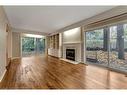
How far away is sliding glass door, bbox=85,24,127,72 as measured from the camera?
4.76 metres

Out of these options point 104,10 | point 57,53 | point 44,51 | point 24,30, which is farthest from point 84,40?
point 44,51

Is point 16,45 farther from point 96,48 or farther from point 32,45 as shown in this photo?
point 96,48

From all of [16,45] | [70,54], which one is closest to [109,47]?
[70,54]

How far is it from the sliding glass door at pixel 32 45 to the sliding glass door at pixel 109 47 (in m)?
7.40

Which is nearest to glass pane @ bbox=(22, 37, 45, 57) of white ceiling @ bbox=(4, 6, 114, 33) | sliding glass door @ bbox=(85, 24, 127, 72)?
white ceiling @ bbox=(4, 6, 114, 33)

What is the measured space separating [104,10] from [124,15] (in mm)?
679

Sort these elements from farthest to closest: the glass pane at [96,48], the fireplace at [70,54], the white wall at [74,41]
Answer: the fireplace at [70,54] < the white wall at [74,41] < the glass pane at [96,48]

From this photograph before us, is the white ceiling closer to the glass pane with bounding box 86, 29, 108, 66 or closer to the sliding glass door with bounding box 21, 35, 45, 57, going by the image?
the glass pane with bounding box 86, 29, 108, 66

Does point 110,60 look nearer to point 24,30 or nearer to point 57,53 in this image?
point 57,53

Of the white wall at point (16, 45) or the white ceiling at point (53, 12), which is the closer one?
the white ceiling at point (53, 12)

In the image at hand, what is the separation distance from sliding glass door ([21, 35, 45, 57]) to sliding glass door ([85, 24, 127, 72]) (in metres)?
7.40

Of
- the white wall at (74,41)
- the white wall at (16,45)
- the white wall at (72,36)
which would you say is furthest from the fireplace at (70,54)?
the white wall at (16,45)

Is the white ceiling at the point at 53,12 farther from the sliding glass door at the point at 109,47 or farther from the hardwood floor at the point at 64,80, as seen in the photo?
the hardwood floor at the point at 64,80

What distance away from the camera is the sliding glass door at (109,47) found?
4758 mm
